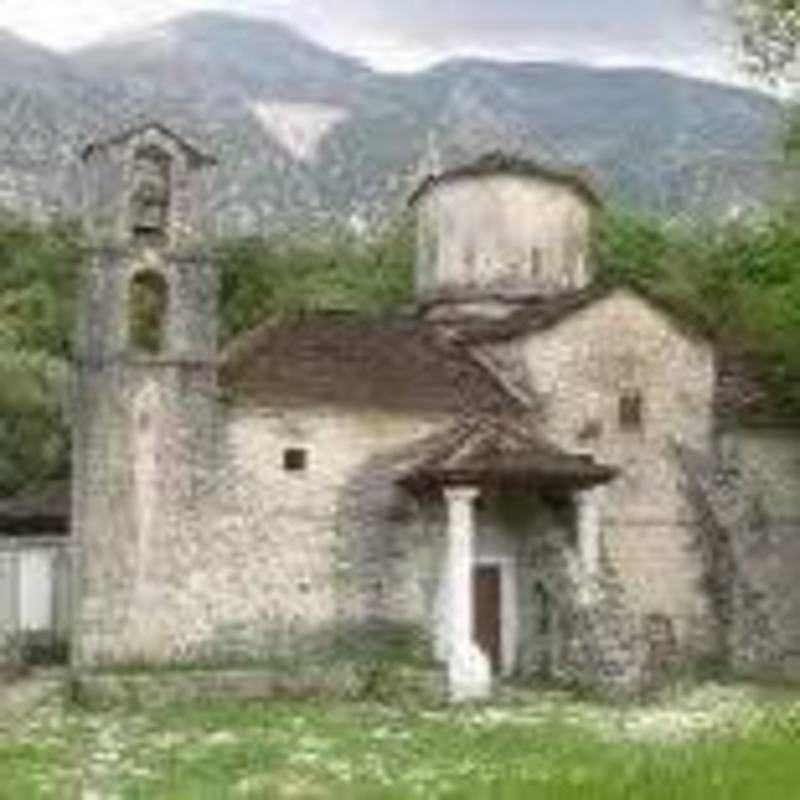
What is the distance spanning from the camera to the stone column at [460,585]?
1331 inches

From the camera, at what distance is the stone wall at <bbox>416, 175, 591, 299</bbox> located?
133 feet

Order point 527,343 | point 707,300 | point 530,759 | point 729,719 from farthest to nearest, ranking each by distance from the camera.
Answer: point 707,300 < point 527,343 < point 729,719 < point 530,759

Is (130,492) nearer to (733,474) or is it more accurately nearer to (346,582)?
(346,582)

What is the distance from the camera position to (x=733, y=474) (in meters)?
39.1

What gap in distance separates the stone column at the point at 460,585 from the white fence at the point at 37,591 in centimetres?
760

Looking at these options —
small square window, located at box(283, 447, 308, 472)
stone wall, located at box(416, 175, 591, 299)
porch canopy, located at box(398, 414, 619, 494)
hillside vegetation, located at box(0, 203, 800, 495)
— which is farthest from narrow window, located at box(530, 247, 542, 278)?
small square window, located at box(283, 447, 308, 472)

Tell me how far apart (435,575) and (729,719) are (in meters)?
9.41

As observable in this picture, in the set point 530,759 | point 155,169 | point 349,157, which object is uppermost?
point 349,157

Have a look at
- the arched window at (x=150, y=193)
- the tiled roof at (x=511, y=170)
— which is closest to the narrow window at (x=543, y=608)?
the arched window at (x=150, y=193)

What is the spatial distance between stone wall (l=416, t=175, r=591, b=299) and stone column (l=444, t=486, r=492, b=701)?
695 centimetres

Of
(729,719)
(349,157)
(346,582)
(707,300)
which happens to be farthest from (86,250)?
(349,157)

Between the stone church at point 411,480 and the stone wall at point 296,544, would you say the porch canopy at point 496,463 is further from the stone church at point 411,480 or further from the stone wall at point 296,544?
the stone wall at point 296,544

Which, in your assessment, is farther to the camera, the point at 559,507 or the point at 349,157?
the point at 349,157

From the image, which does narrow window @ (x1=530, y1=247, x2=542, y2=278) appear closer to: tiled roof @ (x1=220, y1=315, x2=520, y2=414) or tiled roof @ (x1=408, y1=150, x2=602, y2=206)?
tiled roof @ (x1=408, y1=150, x2=602, y2=206)
